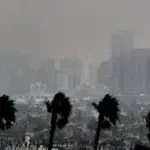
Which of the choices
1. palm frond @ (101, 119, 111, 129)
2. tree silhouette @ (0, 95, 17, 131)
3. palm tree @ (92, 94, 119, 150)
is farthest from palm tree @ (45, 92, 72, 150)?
palm frond @ (101, 119, 111, 129)

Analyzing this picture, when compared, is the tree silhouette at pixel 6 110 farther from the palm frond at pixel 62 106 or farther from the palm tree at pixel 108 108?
the palm tree at pixel 108 108

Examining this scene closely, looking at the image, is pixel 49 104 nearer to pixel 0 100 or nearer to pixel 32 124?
pixel 0 100

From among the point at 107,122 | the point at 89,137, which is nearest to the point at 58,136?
the point at 89,137

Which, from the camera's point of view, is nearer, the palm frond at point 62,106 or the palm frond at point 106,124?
the palm frond at point 62,106

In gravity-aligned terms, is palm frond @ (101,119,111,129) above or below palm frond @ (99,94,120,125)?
below

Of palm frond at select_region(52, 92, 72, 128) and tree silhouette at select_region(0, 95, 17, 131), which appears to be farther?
palm frond at select_region(52, 92, 72, 128)

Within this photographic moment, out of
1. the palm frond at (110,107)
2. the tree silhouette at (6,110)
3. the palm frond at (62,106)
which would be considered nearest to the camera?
the tree silhouette at (6,110)

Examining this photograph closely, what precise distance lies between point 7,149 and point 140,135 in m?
52.2

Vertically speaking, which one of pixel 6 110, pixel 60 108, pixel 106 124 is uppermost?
pixel 60 108

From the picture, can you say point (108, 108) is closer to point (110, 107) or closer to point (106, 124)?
point (110, 107)

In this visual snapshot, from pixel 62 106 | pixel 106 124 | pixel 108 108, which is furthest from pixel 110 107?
pixel 62 106

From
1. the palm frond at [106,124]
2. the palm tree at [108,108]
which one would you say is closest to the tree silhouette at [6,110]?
the palm tree at [108,108]

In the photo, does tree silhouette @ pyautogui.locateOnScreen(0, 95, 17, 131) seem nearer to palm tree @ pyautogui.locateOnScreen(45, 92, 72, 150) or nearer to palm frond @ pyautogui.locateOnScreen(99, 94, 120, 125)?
palm tree @ pyautogui.locateOnScreen(45, 92, 72, 150)

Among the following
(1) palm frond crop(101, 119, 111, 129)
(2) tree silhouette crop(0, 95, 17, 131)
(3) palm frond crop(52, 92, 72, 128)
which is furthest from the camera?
(1) palm frond crop(101, 119, 111, 129)
